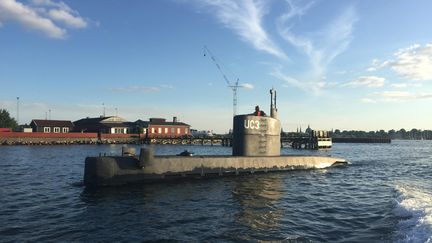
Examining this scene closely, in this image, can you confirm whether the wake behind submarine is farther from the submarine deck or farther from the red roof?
the red roof

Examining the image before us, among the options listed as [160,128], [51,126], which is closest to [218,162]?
[51,126]

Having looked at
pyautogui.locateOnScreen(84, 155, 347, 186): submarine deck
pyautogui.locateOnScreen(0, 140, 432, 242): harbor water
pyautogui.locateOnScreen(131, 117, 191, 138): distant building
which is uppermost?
pyautogui.locateOnScreen(131, 117, 191, 138): distant building

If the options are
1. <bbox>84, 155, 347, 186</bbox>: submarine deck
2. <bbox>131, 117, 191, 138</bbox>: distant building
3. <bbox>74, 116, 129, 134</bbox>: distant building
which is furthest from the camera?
<bbox>131, 117, 191, 138</bbox>: distant building

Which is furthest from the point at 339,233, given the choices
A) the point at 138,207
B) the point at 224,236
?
the point at 138,207

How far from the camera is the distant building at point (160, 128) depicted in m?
111

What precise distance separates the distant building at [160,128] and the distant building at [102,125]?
4621 mm

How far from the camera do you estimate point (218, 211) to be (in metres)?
18.0

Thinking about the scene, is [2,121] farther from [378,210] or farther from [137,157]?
[378,210]

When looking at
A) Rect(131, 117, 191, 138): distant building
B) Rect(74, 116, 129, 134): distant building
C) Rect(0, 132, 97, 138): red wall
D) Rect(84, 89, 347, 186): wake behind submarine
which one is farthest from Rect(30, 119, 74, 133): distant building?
Rect(84, 89, 347, 186): wake behind submarine

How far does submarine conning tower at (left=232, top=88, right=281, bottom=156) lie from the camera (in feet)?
104

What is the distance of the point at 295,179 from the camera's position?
30.0 metres

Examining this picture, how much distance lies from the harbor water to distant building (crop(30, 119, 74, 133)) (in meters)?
77.8

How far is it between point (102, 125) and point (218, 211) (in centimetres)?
9633

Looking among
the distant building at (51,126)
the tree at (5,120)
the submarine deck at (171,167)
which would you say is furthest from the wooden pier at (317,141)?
the tree at (5,120)
